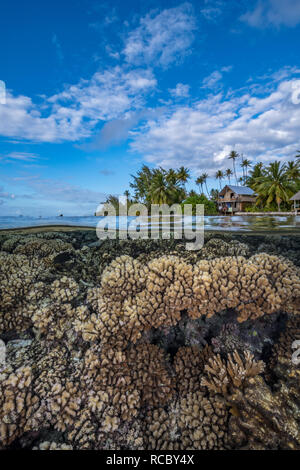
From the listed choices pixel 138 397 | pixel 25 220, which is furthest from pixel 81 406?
pixel 25 220

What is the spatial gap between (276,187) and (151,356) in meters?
34.2

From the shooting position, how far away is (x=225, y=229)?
779 cm

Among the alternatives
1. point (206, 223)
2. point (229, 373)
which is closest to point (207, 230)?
point (206, 223)

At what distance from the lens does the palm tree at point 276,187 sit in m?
28.8

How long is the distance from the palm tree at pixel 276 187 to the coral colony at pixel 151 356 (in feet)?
101

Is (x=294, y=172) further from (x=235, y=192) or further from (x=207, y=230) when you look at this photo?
(x=207, y=230)

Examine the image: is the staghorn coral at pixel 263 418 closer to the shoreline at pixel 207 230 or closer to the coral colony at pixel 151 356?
the coral colony at pixel 151 356

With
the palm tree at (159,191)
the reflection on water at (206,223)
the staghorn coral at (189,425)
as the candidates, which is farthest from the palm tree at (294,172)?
the staghorn coral at (189,425)

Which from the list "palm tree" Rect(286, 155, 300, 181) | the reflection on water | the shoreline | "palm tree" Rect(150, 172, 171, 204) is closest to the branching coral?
the reflection on water

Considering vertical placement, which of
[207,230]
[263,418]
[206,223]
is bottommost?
[263,418]

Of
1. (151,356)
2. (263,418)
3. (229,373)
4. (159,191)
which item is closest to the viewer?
(263,418)

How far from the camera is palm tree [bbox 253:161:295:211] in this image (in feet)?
94.3

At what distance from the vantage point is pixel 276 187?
2955 cm
